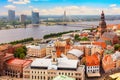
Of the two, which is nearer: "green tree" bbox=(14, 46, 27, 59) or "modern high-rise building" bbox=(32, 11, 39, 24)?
"green tree" bbox=(14, 46, 27, 59)

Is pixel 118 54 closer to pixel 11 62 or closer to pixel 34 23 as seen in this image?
pixel 11 62

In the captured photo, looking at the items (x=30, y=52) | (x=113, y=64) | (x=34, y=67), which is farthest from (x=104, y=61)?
(x=30, y=52)

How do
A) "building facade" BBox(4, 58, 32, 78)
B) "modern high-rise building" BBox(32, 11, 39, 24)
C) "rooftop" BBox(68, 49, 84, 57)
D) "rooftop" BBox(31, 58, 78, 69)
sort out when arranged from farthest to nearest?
"modern high-rise building" BBox(32, 11, 39, 24), "rooftop" BBox(68, 49, 84, 57), "building facade" BBox(4, 58, 32, 78), "rooftop" BBox(31, 58, 78, 69)

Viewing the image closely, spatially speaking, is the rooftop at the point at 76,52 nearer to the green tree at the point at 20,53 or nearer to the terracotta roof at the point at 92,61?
the terracotta roof at the point at 92,61

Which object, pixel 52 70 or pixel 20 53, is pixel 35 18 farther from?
pixel 52 70

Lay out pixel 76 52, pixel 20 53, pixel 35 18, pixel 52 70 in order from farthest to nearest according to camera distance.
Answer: pixel 35 18
pixel 20 53
pixel 76 52
pixel 52 70

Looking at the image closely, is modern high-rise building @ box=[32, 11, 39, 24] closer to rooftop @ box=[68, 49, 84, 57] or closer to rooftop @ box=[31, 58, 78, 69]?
rooftop @ box=[68, 49, 84, 57]

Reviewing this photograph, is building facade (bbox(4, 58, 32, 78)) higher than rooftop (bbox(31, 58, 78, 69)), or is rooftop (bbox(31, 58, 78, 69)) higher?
rooftop (bbox(31, 58, 78, 69))

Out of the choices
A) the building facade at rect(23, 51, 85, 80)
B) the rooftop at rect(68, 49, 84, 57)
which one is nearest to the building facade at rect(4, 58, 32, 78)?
the building facade at rect(23, 51, 85, 80)

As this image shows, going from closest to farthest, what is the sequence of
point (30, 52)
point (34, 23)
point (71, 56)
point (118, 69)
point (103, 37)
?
point (118, 69)
point (71, 56)
point (30, 52)
point (103, 37)
point (34, 23)

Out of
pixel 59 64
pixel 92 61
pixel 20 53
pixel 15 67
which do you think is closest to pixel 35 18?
pixel 20 53

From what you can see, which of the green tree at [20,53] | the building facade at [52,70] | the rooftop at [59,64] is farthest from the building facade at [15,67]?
the green tree at [20,53]
